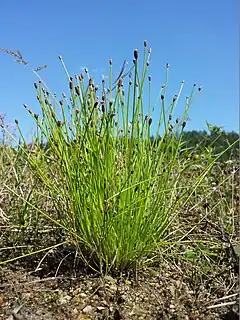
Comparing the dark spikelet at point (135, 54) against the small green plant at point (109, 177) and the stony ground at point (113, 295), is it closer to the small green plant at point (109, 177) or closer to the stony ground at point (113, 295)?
the small green plant at point (109, 177)

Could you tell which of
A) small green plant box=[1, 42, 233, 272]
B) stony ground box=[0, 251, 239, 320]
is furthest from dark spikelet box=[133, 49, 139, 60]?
stony ground box=[0, 251, 239, 320]

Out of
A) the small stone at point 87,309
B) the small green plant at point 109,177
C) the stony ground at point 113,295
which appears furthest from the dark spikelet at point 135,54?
the small stone at point 87,309

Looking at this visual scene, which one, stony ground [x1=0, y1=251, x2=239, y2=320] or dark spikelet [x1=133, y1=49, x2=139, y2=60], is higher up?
dark spikelet [x1=133, y1=49, x2=139, y2=60]

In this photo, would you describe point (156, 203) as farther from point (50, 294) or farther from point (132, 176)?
point (50, 294)

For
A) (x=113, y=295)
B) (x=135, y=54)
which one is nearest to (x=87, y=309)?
(x=113, y=295)

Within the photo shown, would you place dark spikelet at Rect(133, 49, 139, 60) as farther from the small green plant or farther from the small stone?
the small stone

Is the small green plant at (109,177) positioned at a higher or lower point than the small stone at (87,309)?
higher

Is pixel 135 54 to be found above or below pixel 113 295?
above

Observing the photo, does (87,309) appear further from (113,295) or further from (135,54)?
(135,54)

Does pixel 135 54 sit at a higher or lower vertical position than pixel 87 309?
higher

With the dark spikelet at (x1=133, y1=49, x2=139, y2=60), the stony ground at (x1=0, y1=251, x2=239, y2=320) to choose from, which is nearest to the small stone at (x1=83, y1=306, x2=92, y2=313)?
the stony ground at (x1=0, y1=251, x2=239, y2=320)

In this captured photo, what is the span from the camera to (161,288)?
1.99 m

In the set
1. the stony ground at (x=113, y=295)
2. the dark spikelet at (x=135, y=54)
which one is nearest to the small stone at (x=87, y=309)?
the stony ground at (x=113, y=295)

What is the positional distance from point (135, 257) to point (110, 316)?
348 millimetres
